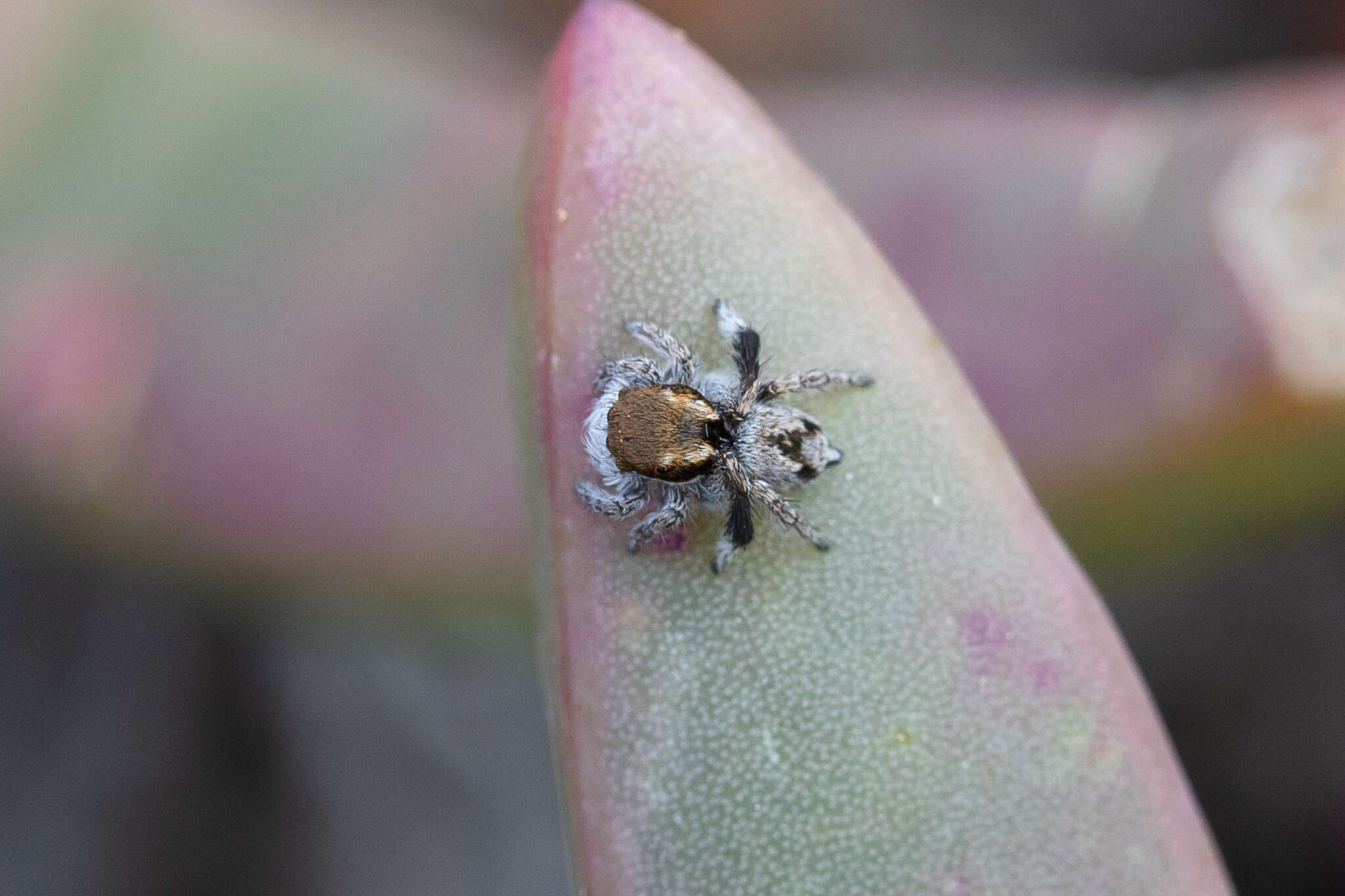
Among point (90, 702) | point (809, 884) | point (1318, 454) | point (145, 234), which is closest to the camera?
point (809, 884)

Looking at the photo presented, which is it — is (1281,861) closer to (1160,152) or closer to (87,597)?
(1160,152)

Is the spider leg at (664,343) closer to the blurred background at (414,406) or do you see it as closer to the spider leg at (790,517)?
the spider leg at (790,517)

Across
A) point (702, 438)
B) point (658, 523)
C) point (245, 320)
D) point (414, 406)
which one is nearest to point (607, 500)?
point (658, 523)

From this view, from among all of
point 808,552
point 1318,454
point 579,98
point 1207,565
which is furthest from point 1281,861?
point 579,98

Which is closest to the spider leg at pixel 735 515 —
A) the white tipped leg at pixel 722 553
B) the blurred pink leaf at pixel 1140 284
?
the white tipped leg at pixel 722 553

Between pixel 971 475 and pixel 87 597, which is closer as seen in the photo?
pixel 971 475
